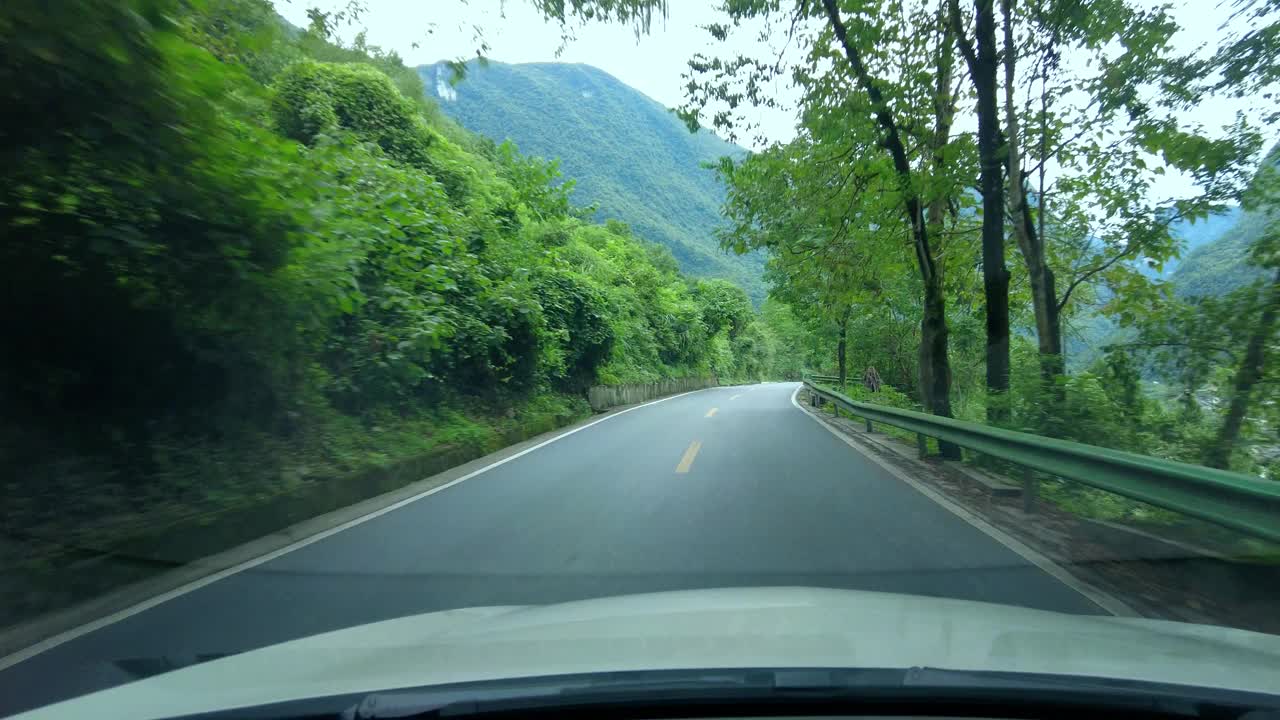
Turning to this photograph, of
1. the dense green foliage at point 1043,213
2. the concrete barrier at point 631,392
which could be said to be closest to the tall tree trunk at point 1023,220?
the dense green foliage at point 1043,213

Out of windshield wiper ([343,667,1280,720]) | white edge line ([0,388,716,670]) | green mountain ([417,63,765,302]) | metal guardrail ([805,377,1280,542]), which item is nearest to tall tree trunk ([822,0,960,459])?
metal guardrail ([805,377,1280,542])

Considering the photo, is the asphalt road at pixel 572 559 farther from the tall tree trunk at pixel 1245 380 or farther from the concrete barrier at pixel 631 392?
the concrete barrier at pixel 631 392

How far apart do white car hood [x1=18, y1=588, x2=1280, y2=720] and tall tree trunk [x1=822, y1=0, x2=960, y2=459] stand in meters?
8.61

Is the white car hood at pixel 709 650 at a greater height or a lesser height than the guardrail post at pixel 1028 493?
greater

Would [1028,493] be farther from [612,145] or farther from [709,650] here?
[612,145]

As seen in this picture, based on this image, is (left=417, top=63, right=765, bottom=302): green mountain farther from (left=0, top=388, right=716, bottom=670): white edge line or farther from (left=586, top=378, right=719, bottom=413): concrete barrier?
(left=0, top=388, right=716, bottom=670): white edge line

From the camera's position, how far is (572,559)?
569 cm

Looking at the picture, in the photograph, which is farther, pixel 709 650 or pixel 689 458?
pixel 689 458

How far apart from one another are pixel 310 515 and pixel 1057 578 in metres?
6.88

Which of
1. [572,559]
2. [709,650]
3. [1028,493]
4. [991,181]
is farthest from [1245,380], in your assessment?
[709,650]

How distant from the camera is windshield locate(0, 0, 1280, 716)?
3.29 meters

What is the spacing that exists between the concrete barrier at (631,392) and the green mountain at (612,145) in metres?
9.53

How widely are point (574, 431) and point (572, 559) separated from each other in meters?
11.5

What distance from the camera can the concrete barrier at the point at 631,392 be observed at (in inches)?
959
